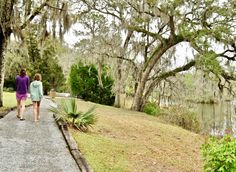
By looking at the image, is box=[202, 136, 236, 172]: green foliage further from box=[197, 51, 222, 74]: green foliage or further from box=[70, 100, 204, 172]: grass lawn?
box=[197, 51, 222, 74]: green foliage

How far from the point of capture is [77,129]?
480 inches

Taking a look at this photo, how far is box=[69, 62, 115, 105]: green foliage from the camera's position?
29359 millimetres

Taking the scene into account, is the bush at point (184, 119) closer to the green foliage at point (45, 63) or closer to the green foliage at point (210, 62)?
the green foliage at point (210, 62)

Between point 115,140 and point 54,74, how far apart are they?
78.1 feet

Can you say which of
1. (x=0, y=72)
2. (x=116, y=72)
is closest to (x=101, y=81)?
(x=116, y=72)

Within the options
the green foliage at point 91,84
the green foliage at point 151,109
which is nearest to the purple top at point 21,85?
the green foliage at point 151,109

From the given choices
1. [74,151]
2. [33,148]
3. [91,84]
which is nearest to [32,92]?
[33,148]

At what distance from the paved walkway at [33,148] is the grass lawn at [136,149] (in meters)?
0.58

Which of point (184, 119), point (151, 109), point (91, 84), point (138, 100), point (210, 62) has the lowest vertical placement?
point (184, 119)

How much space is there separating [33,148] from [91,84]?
68.7 feet

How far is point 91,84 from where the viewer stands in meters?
29.9

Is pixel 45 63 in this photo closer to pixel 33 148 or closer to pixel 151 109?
pixel 151 109

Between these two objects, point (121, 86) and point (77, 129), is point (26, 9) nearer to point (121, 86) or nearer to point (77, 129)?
point (77, 129)

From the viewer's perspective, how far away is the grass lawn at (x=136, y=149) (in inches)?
356
